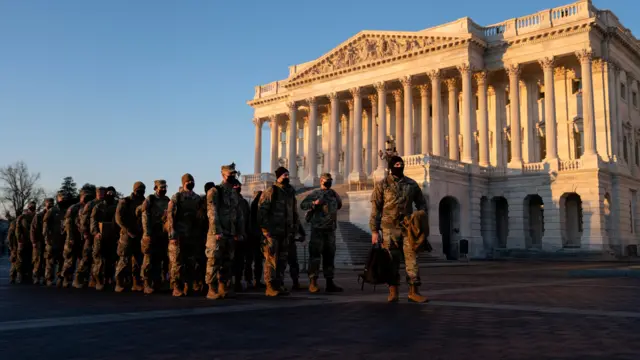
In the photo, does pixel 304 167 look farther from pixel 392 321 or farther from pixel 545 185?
pixel 392 321

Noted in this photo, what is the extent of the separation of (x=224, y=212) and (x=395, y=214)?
3404mm

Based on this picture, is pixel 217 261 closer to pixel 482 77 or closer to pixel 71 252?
pixel 71 252

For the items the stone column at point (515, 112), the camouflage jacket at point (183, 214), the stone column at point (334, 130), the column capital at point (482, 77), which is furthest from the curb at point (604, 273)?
the stone column at point (334, 130)

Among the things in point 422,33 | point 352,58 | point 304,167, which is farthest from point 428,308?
point 304,167

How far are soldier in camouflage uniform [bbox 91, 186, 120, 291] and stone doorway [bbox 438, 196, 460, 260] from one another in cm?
2975

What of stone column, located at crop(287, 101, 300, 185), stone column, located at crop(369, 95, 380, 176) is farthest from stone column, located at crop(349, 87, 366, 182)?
stone column, located at crop(287, 101, 300, 185)

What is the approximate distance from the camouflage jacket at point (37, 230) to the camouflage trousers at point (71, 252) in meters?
2.16

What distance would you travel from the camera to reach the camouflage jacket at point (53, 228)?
16.7m

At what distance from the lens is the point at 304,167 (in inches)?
2539

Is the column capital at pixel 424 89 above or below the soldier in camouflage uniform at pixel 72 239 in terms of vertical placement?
above

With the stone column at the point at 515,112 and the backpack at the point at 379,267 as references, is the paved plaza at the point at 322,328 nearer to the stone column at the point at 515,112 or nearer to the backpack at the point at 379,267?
the backpack at the point at 379,267

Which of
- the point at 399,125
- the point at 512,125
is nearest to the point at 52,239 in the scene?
the point at 512,125

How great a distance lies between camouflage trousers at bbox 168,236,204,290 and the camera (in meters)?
11.9

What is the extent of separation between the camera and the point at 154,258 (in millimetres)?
12867
